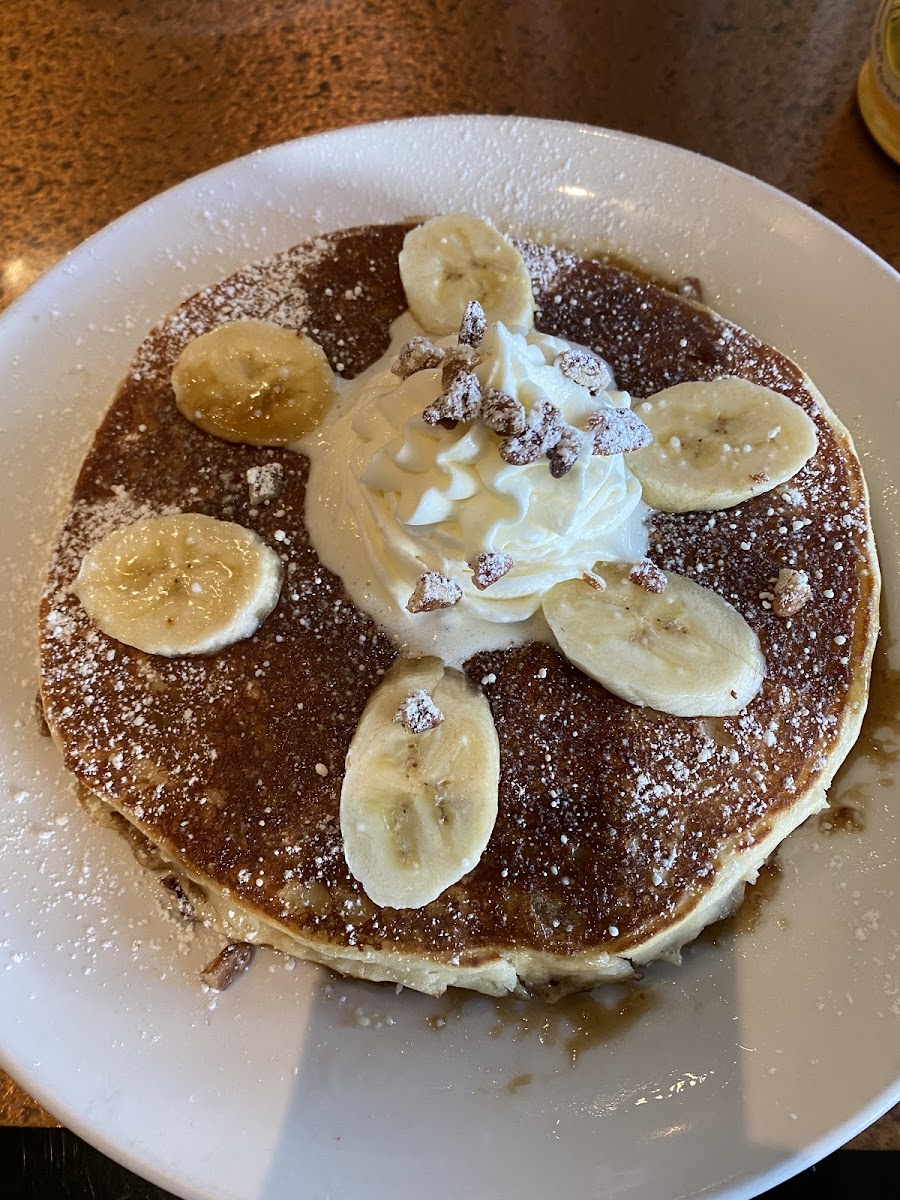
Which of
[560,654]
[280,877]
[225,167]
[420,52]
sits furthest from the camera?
[420,52]

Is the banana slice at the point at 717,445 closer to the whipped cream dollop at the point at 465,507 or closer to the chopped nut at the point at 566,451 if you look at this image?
the whipped cream dollop at the point at 465,507

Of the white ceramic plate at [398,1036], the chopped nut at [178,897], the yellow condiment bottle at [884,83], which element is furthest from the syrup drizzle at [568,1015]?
the yellow condiment bottle at [884,83]

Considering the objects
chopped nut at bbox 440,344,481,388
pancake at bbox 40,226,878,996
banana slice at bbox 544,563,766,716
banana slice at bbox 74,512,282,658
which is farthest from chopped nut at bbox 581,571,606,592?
banana slice at bbox 74,512,282,658

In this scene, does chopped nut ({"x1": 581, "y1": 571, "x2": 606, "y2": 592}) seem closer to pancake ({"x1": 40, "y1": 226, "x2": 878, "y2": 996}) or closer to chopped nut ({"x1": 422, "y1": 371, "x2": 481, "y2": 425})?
pancake ({"x1": 40, "y1": 226, "x2": 878, "y2": 996})

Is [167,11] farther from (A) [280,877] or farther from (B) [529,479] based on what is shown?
(A) [280,877]

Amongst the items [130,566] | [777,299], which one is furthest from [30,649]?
[777,299]

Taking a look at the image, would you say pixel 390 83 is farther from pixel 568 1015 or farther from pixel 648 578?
pixel 568 1015
